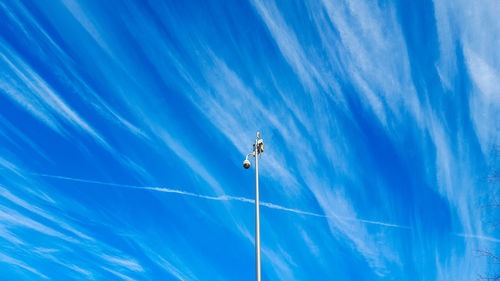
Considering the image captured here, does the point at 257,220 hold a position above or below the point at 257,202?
below

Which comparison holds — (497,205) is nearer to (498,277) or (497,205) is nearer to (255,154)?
(498,277)

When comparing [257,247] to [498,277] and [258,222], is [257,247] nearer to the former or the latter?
[258,222]

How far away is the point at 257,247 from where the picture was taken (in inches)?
373

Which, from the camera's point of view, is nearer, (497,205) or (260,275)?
(497,205)

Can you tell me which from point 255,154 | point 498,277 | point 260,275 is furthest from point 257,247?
point 498,277

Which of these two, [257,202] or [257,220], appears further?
[257,202]

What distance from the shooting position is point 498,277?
682cm

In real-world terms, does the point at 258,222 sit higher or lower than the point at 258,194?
lower

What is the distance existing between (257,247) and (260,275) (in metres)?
0.86

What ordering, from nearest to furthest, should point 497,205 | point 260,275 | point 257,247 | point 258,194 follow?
1. point 497,205
2. point 260,275
3. point 257,247
4. point 258,194

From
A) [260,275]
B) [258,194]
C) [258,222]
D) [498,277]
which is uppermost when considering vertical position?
[258,194]

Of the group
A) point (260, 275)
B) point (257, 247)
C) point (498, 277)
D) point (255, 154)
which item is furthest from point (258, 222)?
point (498, 277)

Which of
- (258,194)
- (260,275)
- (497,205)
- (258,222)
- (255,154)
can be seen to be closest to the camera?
(497,205)

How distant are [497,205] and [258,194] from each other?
6.97m
